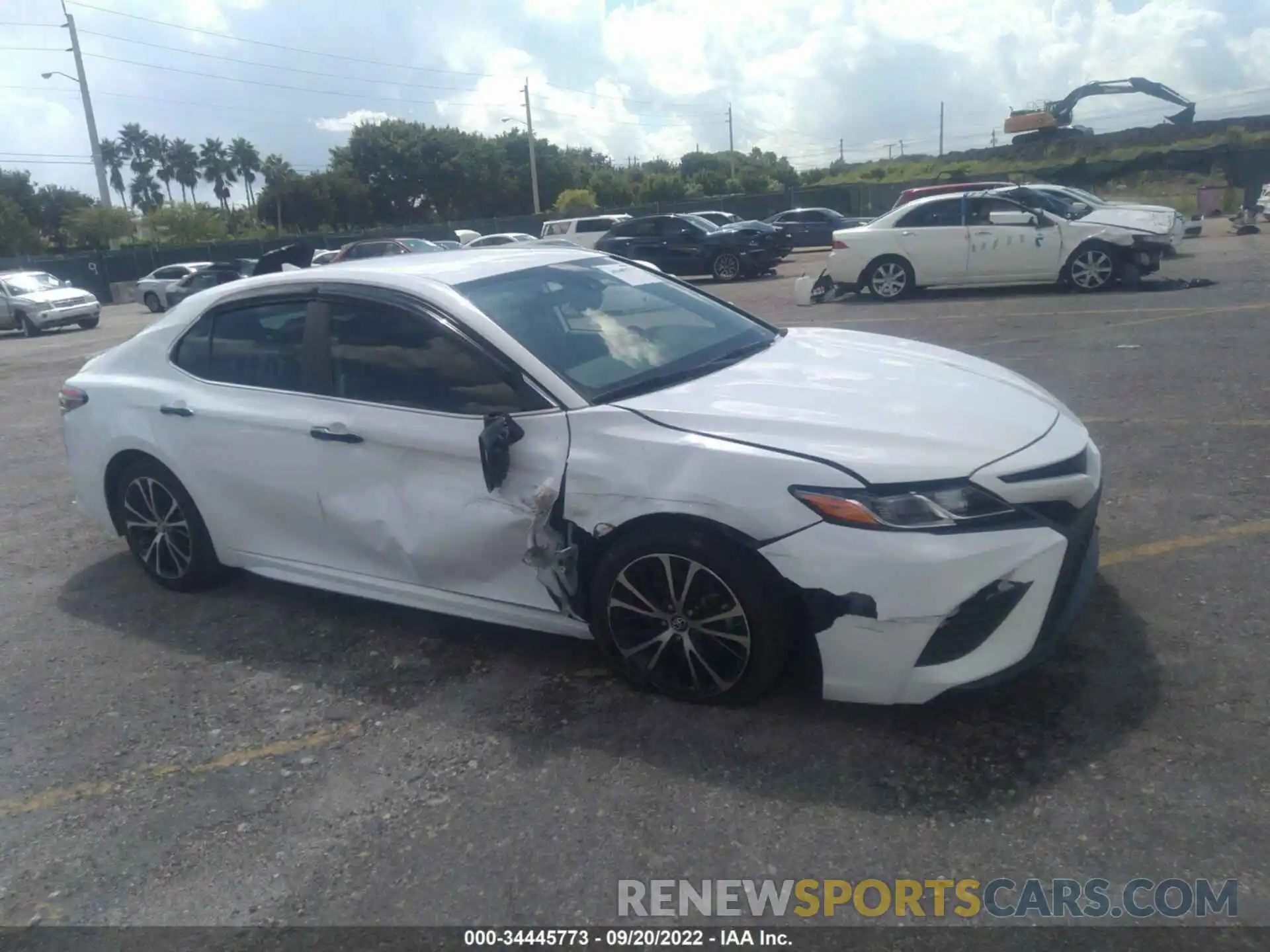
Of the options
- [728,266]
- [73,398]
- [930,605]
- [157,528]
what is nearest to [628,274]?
[930,605]

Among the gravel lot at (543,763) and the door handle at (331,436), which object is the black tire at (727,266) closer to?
the gravel lot at (543,763)

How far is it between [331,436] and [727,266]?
19622 millimetres

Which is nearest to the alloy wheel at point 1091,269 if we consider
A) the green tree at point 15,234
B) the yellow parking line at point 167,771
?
the yellow parking line at point 167,771

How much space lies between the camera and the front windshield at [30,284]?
25453 mm

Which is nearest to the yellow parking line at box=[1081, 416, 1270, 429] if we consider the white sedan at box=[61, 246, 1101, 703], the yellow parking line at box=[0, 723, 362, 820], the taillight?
the white sedan at box=[61, 246, 1101, 703]

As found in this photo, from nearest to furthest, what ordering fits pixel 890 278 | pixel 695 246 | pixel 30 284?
pixel 890 278 < pixel 695 246 < pixel 30 284

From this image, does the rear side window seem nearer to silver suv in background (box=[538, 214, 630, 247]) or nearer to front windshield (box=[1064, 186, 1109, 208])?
front windshield (box=[1064, 186, 1109, 208])

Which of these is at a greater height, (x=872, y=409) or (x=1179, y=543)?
(x=872, y=409)

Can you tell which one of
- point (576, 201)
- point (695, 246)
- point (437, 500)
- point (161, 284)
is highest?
point (576, 201)

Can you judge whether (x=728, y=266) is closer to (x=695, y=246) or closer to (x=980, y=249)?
(x=695, y=246)

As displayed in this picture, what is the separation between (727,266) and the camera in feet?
75.7

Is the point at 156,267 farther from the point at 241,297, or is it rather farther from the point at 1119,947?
the point at 1119,947

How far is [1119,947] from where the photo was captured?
2469 mm

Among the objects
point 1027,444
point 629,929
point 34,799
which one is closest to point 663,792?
point 629,929
